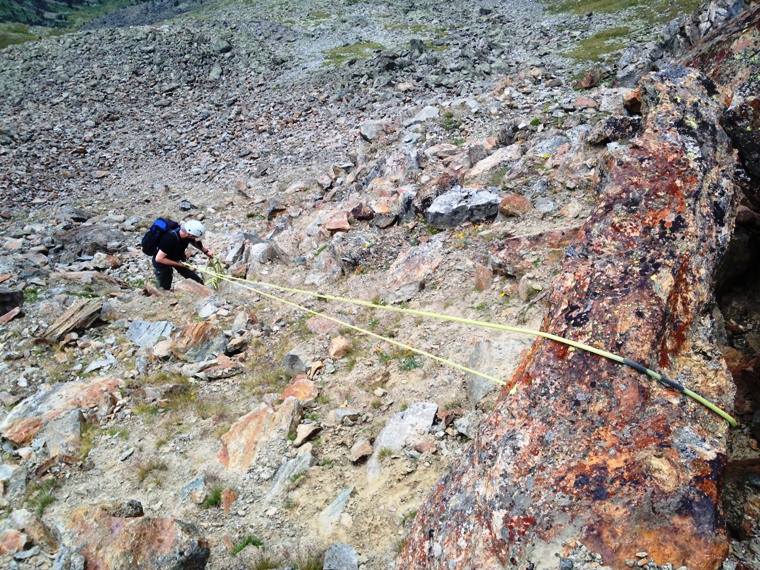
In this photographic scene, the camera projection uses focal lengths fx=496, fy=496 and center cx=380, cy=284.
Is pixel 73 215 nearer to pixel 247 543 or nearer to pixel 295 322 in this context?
pixel 295 322

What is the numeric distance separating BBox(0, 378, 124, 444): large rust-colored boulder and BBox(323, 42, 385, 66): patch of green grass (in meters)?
34.7

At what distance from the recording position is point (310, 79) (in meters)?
33.8

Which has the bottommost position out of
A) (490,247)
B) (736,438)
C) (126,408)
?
(126,408)

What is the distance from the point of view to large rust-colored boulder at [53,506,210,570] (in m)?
5.03

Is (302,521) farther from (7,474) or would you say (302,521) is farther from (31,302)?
(31,302)

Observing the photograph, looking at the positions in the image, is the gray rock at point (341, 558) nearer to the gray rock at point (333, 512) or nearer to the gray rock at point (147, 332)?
the gray rock at point (333, 512)

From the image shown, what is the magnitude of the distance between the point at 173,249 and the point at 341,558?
9427mm

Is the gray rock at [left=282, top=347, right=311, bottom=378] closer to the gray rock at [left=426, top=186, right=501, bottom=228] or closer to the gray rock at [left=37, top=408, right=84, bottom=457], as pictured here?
the gray rock at [left=37, top=408, right=84, bottom=457]

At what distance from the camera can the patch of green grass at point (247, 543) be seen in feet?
18.2

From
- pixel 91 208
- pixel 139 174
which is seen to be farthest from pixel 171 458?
pixel 139 174

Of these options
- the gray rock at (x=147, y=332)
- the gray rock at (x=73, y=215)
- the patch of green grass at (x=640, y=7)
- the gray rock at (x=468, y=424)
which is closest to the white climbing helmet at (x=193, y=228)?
the gray rock at (x=147, y=332)

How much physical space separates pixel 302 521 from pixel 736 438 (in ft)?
14.7

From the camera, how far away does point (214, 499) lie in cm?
632

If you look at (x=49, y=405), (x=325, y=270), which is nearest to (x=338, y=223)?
(x=325, y=270)
